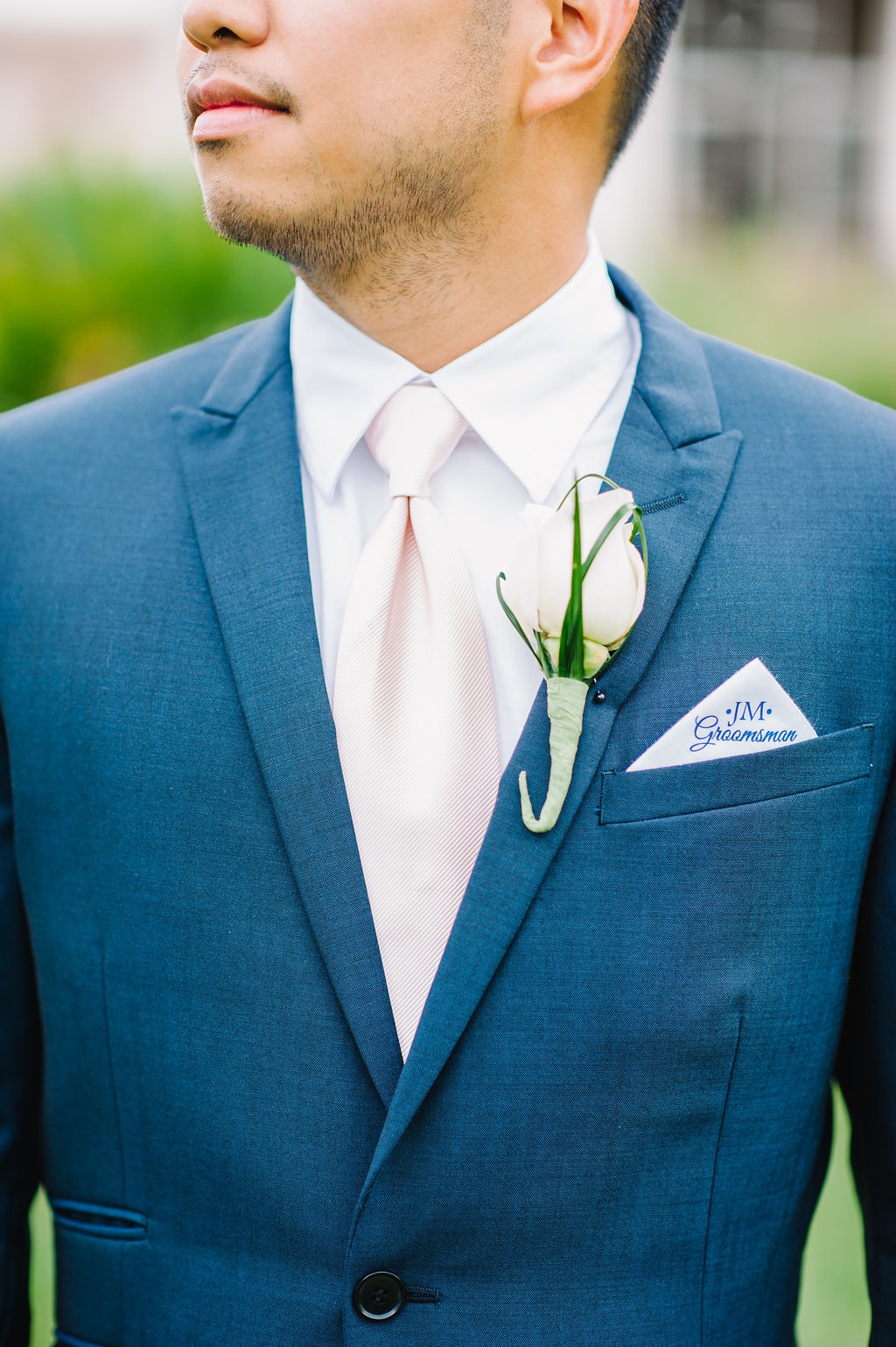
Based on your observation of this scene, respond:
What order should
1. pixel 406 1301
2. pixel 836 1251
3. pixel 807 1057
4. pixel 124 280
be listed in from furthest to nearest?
1. pixel 124 280
2. pixel 836 1251
3. pixel 807 1057
4. pixel 406 1301

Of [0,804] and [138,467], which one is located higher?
[138,467]

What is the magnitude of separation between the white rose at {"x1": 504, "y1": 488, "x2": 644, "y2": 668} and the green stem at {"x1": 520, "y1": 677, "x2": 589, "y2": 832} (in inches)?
1.6

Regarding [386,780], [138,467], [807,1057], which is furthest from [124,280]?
[807,1057]

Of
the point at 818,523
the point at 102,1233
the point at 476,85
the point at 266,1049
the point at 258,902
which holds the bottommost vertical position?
the point at 102,1233

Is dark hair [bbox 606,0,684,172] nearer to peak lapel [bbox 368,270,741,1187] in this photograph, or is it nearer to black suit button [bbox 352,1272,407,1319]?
peak lapel [bbox 368,270,741,1187]

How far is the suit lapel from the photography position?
56.2 inches

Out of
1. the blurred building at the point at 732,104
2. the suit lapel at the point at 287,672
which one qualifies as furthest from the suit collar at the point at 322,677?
the blurred building at the point at 732,104

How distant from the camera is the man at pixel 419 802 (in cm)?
144

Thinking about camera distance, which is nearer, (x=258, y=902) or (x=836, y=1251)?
(x=258, y=902)

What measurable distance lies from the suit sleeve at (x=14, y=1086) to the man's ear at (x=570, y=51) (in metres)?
1.08

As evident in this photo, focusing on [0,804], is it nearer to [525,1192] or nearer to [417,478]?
[417,478]

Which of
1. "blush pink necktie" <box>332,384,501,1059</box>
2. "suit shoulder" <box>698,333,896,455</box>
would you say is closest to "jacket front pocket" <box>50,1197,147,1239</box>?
"blush pink necktie" <box>332,384,501,1059</box>

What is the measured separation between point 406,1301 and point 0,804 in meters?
0.78

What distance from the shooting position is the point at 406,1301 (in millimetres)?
1443
